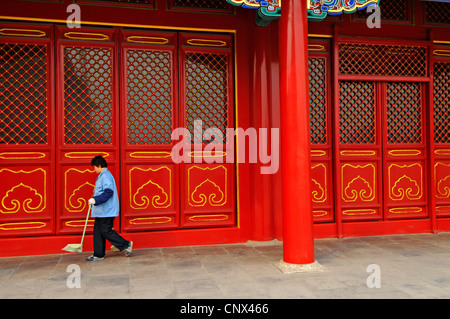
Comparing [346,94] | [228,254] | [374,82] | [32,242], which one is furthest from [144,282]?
[374,82]

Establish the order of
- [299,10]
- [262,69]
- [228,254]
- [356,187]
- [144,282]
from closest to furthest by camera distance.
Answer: [144,282], [299,10], [228,254], [262,69], [356,187]

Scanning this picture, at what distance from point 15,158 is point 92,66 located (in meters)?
1.62

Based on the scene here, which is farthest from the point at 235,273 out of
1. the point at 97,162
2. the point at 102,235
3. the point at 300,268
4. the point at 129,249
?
Answer: the point at 97,162

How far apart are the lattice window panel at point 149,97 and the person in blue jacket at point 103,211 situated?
792 millimetres

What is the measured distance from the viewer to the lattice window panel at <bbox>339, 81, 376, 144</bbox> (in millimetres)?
6266

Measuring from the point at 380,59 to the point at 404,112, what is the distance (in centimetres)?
97

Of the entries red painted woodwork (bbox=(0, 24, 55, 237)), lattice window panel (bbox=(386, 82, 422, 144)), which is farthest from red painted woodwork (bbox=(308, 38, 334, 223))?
red painted woodwork (bbox=(0, 24, 55, 237))

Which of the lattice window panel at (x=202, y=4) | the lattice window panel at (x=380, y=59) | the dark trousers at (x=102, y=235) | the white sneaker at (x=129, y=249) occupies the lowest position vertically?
the white sneaker at (x=129, y=249)

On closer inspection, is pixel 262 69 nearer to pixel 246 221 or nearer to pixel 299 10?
pixel 299 10

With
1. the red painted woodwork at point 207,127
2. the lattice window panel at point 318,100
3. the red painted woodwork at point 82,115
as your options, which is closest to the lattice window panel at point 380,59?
the lattice window panel at point 318,100

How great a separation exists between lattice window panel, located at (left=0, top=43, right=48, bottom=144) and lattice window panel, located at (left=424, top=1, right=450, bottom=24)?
6.08 metres

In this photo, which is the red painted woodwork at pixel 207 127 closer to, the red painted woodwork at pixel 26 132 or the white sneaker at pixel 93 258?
the white sneaker at pixel 93 258

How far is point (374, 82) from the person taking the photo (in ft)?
20.8

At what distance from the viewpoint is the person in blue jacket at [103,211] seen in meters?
4.83
